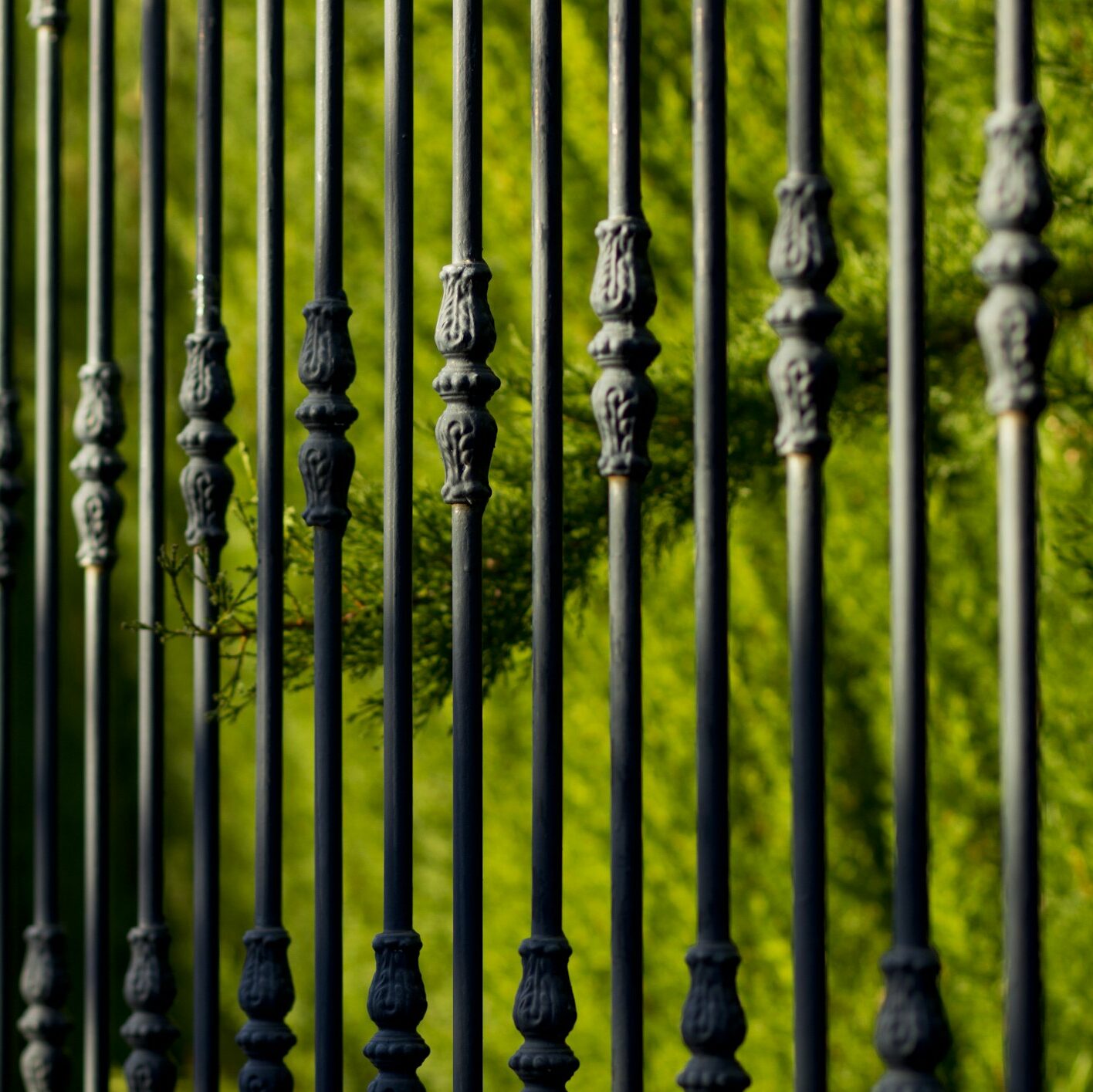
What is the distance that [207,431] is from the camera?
1262 mm

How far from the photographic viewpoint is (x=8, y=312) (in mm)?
1490

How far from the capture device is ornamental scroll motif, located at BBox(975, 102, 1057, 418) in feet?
2.81

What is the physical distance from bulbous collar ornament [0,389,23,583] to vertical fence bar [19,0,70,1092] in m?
0.04

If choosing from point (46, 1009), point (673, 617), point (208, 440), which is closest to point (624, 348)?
point (208, 440)

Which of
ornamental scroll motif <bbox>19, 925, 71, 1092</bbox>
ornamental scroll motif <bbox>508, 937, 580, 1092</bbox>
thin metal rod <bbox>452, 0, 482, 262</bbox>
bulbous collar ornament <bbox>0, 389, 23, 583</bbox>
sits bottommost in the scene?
ornamental scroll motif <bbox>19, 925, 71, 1092</bbox>

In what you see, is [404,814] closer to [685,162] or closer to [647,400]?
[647,400]

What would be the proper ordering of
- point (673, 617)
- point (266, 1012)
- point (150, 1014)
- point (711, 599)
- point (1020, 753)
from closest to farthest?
point (1020, 753)
point (711, 599)
point (266, 1012)
point (150, 1014)
point (673, 617)

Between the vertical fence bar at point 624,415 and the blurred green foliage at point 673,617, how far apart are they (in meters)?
0.72

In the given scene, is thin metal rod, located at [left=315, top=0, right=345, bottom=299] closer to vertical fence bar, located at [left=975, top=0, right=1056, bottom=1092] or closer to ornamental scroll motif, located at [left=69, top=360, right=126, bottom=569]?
ornamental scroll motif, located at [left=69, top=360, right=126, bottom=569]

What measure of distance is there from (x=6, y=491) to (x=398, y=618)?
0.54m

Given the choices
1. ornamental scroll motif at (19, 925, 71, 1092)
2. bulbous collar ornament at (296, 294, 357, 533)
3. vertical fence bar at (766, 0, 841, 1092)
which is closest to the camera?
vertical fence bar at (766, 0, 841, 1092)

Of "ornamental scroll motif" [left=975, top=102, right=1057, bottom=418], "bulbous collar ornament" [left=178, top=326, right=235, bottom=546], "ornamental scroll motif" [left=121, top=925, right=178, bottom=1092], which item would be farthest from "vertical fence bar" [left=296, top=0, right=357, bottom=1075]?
"ornamental scroll motif" [left=975, top=102, right=1057, bottom=418]

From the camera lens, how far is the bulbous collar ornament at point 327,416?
3.79 feet

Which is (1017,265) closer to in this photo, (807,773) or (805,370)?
(805,370)
